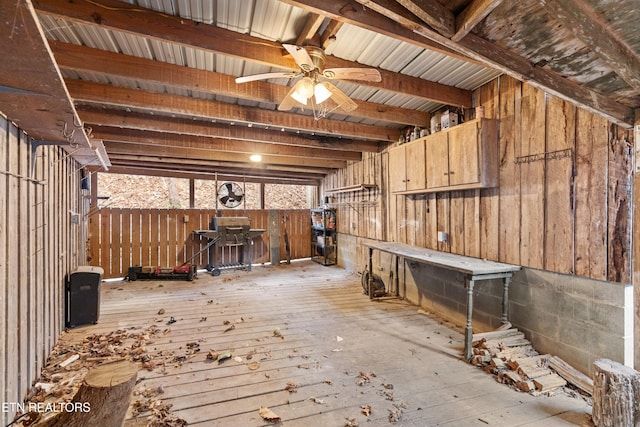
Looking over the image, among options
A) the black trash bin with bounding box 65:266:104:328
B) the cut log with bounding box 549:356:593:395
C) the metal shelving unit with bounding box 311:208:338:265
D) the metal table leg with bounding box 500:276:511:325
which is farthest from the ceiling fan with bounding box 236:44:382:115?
the metal shelving unit with bounding box 311:208:338:265

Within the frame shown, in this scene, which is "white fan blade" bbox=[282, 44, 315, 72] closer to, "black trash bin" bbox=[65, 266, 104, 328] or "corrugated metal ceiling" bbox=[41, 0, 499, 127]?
"corrugated metal ceiling" bbox=[41, 0, 499, 127]

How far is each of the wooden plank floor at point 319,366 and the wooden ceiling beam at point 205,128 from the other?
8.43ft

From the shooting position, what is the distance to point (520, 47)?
5.50ft

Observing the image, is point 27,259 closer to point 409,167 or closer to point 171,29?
point 171,29

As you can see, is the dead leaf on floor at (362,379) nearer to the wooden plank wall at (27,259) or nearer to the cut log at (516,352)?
the cut log at (516,352)

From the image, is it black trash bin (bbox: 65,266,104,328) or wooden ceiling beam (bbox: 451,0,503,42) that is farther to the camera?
black trash bin (bbox: 65,266,104,328)

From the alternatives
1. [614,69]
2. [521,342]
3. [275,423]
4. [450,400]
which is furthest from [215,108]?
[521,342]

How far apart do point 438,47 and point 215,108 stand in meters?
2.61

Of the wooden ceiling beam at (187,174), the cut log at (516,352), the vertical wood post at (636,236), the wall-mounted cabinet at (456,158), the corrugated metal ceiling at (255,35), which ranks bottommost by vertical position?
the cut log at (516,352)

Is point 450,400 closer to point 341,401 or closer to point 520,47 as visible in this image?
point 341,401

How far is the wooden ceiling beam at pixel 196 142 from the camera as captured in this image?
457 centimetres

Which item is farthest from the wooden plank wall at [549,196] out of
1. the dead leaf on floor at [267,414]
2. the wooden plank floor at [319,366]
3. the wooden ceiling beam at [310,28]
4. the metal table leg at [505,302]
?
the dead leaf on floor at [267,414]

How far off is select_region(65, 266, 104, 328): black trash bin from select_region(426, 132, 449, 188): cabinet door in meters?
4.30

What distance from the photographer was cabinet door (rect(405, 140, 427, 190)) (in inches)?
155
